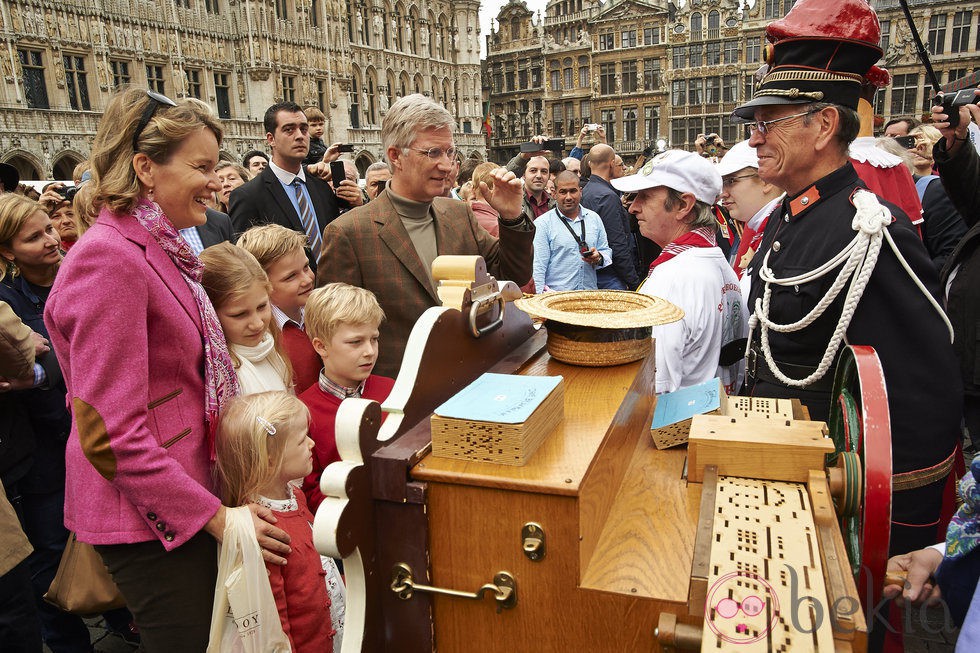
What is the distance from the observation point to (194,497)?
166cm

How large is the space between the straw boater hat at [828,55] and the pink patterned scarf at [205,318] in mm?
1954

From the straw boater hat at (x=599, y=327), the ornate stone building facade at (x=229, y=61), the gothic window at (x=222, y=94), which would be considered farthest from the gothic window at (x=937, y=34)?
the straw boater hat at (x=599, y=327)

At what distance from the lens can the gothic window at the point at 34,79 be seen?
18.9 meters

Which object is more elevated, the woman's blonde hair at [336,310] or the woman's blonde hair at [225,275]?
the woman's blonde hair at [225,275]

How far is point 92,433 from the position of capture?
156cm

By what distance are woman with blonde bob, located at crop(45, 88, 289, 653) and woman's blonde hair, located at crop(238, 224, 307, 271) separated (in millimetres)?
766

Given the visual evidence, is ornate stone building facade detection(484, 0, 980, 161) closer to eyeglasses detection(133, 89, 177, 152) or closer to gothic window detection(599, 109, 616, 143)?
gothic window detection(599, 109, 616, 143)

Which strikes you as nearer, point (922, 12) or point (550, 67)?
point (922, 12)

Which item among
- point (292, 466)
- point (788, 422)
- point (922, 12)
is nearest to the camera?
point (788, 422)

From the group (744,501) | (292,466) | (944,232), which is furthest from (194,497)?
(944,232)

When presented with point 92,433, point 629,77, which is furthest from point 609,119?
point 92,433

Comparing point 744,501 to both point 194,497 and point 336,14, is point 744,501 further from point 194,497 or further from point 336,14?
point 336,14

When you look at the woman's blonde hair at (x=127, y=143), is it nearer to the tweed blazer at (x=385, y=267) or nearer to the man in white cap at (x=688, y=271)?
the tweed blazer at (x=385, y=267)

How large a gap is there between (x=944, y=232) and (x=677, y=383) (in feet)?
11.6
